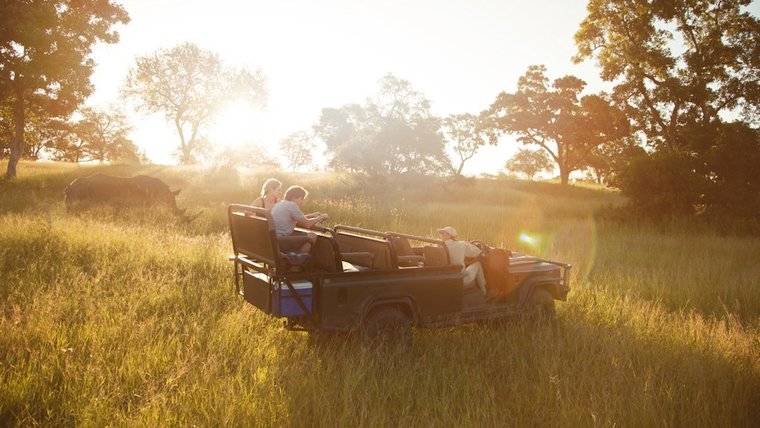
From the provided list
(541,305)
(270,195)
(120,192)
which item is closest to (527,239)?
(541,305)

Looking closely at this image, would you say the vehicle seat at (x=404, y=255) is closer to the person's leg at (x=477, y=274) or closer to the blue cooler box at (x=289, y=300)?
the person's leg at (x=477, y=274)

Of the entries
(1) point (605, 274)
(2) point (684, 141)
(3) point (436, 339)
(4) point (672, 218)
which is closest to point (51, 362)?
(3) point (436, 339)

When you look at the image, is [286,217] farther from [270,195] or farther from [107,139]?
[107,139]

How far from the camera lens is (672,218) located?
18938 millimetres

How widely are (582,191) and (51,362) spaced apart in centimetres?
4014

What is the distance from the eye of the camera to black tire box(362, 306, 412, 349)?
5180mm

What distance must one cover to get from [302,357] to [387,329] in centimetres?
106

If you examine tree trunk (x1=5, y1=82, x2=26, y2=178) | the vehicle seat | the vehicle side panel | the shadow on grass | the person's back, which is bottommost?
the shadow on grass

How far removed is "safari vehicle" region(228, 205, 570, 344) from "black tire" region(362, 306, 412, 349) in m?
0.01

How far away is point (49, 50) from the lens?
23016 mm

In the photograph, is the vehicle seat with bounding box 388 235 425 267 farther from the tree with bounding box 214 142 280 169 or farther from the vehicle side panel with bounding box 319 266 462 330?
the tree with bounding box 214 142 280 169

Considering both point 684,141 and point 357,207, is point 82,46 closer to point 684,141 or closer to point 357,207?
→ point 357,207

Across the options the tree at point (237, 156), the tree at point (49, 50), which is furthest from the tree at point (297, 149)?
the tree at point (49, 50)

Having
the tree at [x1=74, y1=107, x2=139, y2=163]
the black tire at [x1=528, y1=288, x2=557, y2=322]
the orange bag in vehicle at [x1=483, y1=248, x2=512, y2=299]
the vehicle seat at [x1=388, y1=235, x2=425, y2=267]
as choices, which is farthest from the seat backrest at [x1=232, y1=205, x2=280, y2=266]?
the tree at [x1=74, y1=107, x2=139, y2=163]
